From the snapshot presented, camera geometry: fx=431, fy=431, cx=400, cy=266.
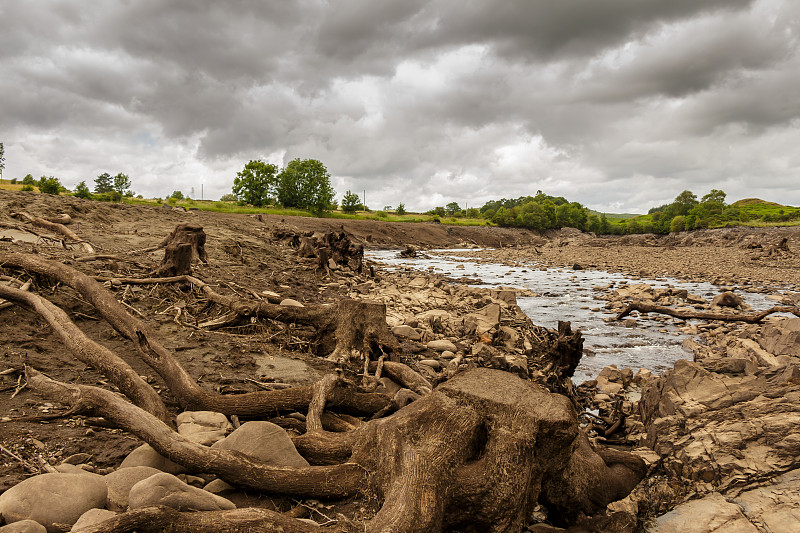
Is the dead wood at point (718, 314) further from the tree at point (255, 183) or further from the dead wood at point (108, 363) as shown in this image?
the tree at point (255, 183)

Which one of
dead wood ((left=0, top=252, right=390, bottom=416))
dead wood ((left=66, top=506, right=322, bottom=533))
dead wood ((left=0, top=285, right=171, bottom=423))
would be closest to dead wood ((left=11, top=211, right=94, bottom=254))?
dead wood ((left=0, top=252, right=390, bottom=416))

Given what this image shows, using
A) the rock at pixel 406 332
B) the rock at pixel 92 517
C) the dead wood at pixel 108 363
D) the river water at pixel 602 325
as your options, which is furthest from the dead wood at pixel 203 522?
the river water at pixel 602 325

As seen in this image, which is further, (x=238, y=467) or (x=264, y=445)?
(x=264, y=445)

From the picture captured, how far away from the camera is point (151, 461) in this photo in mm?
3451

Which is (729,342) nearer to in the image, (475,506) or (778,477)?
(778,477)

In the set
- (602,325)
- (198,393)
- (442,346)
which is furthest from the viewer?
(602,325)

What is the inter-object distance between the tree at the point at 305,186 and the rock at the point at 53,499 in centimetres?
7332

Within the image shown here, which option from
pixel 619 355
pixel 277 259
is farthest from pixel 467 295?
pixel 277 259

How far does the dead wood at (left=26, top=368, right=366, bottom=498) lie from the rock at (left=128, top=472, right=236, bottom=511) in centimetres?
27

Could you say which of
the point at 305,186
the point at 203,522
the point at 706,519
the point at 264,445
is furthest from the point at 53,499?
the point at 305,186

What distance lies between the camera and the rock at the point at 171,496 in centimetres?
273

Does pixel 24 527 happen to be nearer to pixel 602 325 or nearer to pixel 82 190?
pixel 602 325

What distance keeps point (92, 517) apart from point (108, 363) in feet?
7.27

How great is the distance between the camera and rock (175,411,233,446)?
387 centimetres
